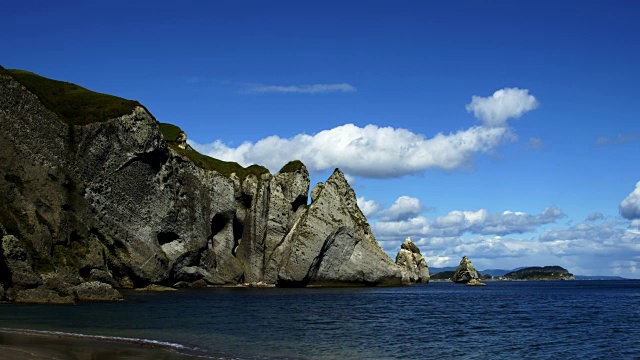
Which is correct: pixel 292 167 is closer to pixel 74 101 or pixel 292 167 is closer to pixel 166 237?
pixel 166 237

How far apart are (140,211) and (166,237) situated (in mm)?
9725

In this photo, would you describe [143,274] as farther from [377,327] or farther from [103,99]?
[377,327]

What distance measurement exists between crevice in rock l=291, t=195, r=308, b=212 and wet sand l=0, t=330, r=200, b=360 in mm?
93395

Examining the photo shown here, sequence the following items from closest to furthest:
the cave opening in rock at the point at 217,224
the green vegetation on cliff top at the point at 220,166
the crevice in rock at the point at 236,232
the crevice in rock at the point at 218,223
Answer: the crevice in rock at the point at 218,223, the cave opening in rock at the point at 217,224, the green vegetation on cliff top at the point at 220,166, the crevice in rock at the point at 236,232

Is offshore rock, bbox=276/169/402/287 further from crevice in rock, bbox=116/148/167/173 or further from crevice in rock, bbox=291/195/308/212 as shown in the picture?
crevice in rock, bbox=116/148/167/173

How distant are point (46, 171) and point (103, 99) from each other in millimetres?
22620

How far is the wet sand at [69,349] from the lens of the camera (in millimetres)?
27188

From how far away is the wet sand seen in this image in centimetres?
2719

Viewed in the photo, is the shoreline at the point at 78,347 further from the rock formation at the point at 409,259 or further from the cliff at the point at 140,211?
the rock formation at the point at 409,259

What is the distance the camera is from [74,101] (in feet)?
318

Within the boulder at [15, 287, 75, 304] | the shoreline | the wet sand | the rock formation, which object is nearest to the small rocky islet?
the boulder at [15, 287, 75, 304]

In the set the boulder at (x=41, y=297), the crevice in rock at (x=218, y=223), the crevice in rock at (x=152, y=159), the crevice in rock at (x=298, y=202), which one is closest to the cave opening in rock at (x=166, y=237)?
the crevice in rock at (x=152, y=159)

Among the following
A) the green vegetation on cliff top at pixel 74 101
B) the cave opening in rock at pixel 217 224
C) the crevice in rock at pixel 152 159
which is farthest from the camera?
the cave opening in rock at pixel 217 224

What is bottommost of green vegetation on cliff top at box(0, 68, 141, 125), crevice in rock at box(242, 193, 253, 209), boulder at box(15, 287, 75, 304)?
boulder at box(15, 287, 75, 304)
